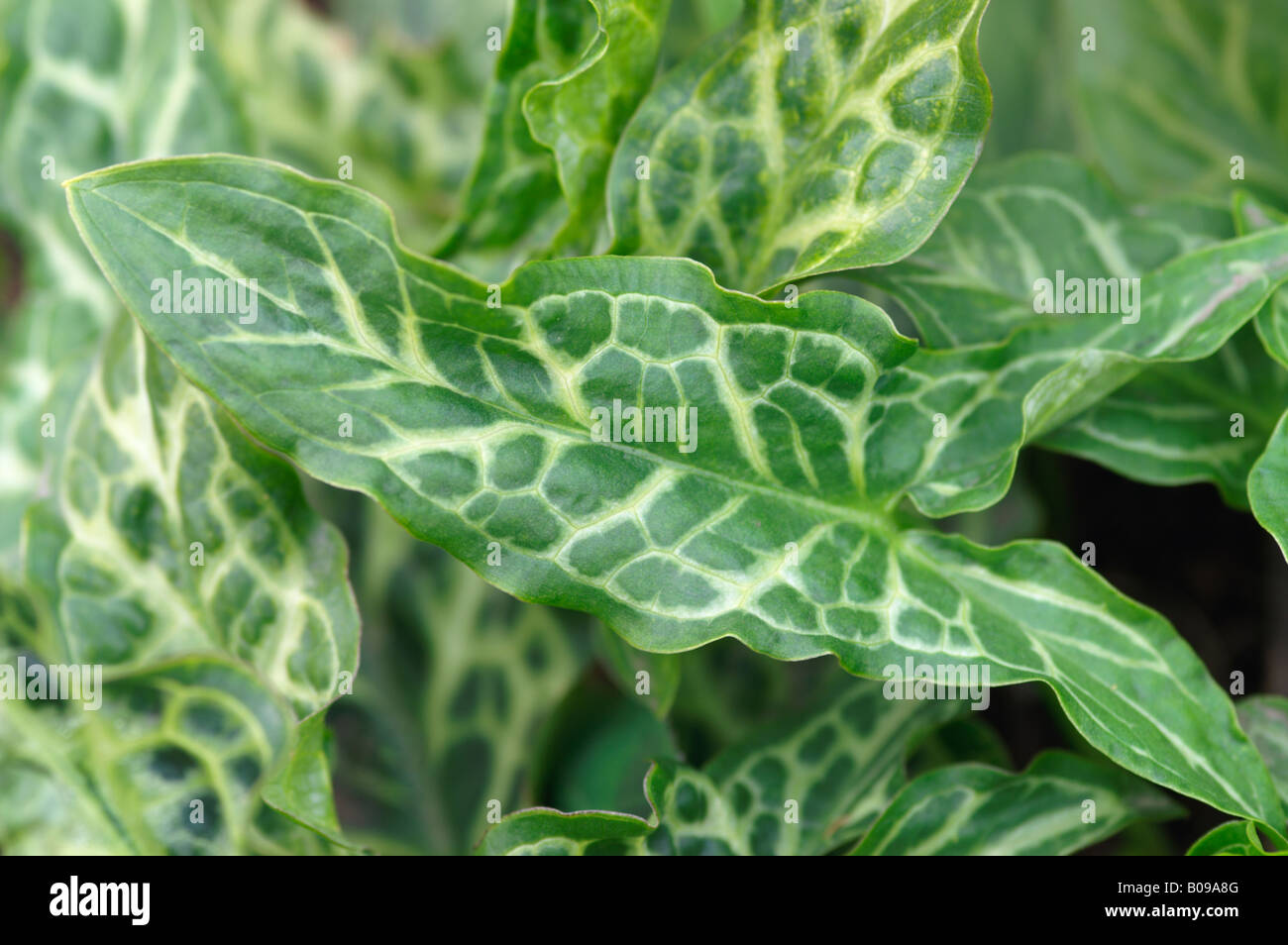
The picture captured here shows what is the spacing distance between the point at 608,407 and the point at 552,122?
0.59 ft

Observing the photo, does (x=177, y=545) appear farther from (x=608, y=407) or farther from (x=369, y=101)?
(x=369, y=101)

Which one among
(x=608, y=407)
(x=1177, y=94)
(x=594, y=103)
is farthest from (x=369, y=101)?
(x=1177, y=94)

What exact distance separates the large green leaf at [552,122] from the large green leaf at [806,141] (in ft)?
0.08

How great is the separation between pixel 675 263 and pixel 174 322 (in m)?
0.26

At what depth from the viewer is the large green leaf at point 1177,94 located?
0.85m

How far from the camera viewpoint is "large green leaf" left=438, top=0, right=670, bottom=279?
59 centimetres

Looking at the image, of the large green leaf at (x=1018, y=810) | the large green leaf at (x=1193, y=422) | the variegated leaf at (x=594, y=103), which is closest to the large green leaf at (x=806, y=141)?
the variegated leaf at (x=594, y=103)

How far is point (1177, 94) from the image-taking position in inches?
33.9

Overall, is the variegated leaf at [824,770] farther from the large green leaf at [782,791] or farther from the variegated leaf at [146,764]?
the variegated leaf at [146,764]

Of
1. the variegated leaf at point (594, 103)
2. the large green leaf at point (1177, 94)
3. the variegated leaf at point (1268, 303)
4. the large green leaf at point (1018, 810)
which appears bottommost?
the large green leaf at point (1018, 810)

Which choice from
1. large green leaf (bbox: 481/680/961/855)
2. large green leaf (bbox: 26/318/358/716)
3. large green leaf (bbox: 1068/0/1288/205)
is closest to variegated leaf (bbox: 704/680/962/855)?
large green leaf (bbox: 481/680/961/855)

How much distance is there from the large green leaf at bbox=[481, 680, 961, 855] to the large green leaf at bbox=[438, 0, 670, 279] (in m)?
0.36

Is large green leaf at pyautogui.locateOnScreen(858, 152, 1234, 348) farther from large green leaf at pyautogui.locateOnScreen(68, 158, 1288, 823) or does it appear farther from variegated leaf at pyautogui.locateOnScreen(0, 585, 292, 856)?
variegated leaf at pyautogui.locateOnScreen(0, 585, 292, 856)

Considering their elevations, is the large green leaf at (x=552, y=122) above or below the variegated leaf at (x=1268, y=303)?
above
